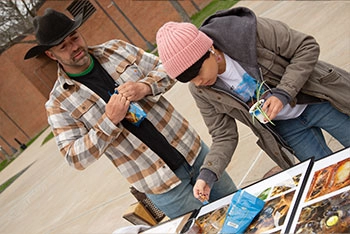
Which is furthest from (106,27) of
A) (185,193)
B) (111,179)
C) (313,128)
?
(313,128)

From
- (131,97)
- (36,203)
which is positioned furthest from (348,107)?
(36,203)

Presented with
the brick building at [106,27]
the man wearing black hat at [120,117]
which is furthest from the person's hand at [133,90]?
the brick building at [106,27]

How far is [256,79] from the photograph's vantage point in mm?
2299

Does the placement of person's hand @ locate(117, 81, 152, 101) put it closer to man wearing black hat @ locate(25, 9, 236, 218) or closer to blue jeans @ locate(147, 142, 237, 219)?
man wearing black hat @ locate(25, 9, 236, 218)

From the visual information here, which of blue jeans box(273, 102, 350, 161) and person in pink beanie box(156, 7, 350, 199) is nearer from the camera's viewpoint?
person in pink beanie box(156, 7, 350, 199)

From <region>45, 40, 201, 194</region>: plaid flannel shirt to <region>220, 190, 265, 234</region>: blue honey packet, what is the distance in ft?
2.95

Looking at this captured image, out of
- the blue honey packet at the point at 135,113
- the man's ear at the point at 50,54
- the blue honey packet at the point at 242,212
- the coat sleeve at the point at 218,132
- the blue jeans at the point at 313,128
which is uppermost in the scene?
the man's ear at the point at 50,54

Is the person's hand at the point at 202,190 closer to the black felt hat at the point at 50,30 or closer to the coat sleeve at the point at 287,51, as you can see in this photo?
the coat sleeve at the point at 287,51

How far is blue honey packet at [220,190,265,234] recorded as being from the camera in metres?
1.93

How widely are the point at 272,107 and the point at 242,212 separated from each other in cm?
51

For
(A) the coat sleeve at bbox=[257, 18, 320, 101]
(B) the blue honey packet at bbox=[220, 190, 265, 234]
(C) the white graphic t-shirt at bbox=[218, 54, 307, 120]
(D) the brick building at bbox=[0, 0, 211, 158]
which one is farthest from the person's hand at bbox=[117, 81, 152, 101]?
(D) the brick building at bbox=[0, 0, 211, 158]

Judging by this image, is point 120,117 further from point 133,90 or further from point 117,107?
point 133,90

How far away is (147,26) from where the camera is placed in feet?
79.2

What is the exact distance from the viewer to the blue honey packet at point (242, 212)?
6.35ft
